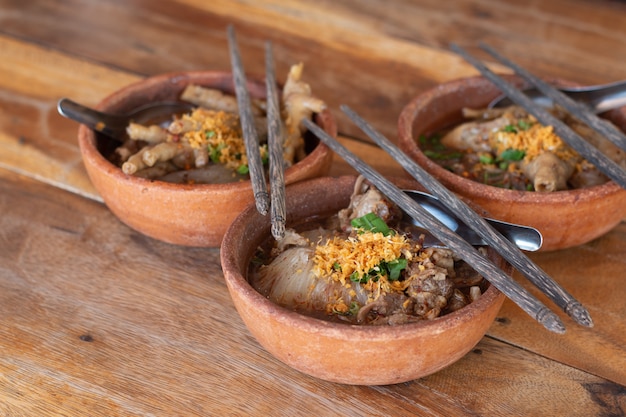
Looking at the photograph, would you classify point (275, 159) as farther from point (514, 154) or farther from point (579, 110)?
point (579, 110)

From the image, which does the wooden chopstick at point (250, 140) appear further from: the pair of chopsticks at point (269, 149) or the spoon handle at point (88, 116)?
the spoon handle at point (88, 116)

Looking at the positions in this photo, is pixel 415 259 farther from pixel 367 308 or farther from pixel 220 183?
pixel 220 183

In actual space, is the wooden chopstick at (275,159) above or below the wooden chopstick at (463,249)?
above

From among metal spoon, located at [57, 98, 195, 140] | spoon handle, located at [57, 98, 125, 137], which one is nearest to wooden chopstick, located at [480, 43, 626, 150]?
metal spoon, located at [57, 98, 195, 140]

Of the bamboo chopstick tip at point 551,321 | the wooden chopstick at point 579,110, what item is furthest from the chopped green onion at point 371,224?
the wooden chopstick at point 579,110

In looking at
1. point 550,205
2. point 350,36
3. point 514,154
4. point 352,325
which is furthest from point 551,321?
point 350,36
